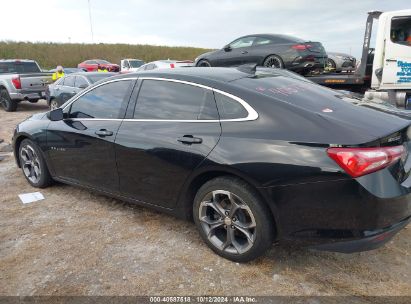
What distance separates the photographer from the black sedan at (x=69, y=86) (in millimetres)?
10375

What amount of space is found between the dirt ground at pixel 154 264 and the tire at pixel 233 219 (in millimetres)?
134

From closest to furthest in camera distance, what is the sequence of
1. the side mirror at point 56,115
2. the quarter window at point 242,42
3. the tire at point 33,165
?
the side mirror at point 56,115, the tire at point 33,165, the quarter window at point 242,42

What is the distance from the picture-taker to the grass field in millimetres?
42938

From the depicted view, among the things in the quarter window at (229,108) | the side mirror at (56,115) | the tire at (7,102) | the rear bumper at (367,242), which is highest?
the quarter window at (229,108)

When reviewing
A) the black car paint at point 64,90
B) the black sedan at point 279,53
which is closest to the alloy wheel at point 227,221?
the black sedan at point 279,53

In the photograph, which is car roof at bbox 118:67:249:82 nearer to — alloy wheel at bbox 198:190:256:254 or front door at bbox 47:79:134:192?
front door at bbox 47:79:134:192

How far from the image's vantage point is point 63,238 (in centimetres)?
356

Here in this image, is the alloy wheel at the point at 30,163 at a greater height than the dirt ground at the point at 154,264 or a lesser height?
greater

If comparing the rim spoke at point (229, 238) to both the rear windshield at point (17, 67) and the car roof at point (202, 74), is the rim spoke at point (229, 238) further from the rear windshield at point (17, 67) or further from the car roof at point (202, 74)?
the rear windshield at point (17, 67)

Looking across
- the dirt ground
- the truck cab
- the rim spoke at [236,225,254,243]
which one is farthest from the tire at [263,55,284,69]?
the rim spoke at [236,225,254,243]

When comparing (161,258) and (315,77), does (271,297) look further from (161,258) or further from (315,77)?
(315,77)

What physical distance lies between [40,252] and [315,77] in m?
6.83

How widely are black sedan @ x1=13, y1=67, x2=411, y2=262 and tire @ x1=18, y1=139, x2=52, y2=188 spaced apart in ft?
2.65

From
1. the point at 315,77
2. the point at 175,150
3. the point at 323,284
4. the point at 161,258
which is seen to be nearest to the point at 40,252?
the point at 161,258
